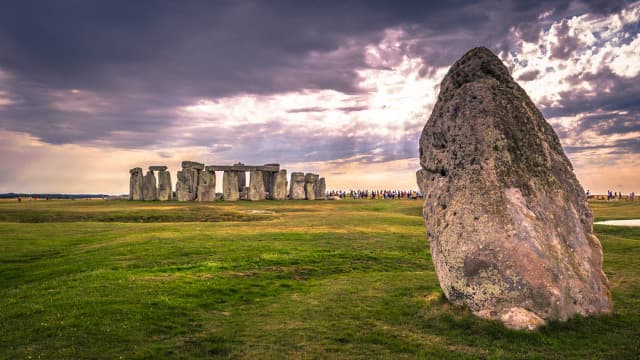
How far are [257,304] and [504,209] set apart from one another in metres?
8.31

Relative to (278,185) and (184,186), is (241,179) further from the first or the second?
(184,186)

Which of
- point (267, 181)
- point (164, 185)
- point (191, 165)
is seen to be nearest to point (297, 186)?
point (267, 181)

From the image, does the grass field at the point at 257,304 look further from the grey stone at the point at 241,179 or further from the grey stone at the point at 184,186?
the grey stone at the point at 241,179

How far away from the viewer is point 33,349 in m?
10.6

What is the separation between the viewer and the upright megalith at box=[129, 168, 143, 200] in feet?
240

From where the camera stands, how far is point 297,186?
263 feet

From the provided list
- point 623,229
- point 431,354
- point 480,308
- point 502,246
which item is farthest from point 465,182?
point 623,229

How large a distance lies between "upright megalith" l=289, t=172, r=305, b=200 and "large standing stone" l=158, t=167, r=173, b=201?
2029 centimetres

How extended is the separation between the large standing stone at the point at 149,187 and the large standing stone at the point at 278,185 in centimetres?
1871

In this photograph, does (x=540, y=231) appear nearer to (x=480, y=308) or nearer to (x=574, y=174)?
(x=480, y=308)

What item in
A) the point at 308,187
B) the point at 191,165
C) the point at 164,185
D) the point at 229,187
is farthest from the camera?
the point at 308,187

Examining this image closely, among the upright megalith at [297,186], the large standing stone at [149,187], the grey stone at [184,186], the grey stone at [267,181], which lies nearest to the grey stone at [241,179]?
the grey stone at [267,181]

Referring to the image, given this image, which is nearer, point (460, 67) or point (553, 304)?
point (553, 304)

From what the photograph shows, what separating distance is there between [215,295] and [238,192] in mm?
60143
